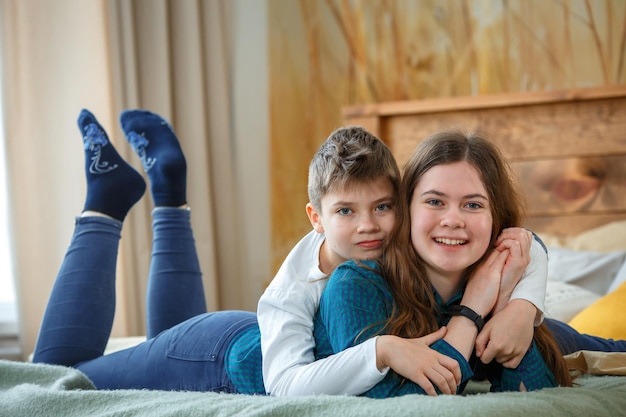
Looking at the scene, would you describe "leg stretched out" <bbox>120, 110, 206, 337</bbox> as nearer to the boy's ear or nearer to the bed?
the bed

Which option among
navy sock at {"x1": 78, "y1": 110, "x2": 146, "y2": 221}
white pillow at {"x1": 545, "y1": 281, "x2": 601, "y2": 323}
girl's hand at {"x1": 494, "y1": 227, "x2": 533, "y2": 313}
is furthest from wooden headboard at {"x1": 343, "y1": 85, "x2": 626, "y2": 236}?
girl's hand at {"x1": 494, "y1": 227, "x2": 533, "y2": 313}

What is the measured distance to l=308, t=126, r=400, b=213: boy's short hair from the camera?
1.35 metres

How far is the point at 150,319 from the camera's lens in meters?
1.94

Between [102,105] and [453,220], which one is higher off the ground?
[102,105]

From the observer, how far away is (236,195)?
11.0 feet

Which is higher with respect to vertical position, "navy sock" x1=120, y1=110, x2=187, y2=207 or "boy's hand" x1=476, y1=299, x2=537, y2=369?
"navy sock" x1=120, y1=110, x2=187, y2=207

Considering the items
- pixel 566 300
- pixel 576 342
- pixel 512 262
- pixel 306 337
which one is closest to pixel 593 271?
pixel 566 300

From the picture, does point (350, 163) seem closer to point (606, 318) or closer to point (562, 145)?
point (606, 318)

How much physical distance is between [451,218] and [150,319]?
961 millimetres

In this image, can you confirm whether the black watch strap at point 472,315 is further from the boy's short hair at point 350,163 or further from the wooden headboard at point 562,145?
the wooden headboard at point 562,145

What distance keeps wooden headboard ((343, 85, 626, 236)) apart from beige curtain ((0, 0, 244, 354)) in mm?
869

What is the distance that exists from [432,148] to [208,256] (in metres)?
1.93

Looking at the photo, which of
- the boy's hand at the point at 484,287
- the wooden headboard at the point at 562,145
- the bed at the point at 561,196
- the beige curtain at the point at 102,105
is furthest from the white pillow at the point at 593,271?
the beige curtain at the point at 102,105

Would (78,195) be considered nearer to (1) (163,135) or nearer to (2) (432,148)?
(1) (163,135)
